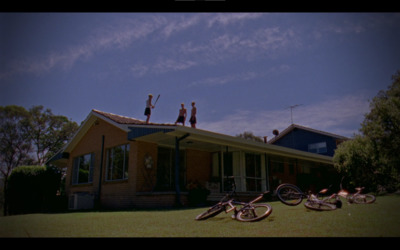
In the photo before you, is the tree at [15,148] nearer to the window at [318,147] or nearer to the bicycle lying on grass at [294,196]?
the bicycle lying on grass at [294,196]

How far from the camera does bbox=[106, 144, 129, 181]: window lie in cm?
1119

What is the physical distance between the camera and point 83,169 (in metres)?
14.1

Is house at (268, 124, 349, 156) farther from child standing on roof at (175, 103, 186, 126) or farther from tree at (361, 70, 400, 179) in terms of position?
child standing on roof at (175, 103, 186, 126)

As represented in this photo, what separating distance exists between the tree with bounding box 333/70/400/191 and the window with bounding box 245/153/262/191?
400 cm

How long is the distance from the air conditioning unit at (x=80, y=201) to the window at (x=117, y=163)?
1.01m

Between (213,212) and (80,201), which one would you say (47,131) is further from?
(213,212)

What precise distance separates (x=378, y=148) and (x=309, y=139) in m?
16.4

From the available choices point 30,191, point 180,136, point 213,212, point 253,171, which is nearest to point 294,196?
point 213,212

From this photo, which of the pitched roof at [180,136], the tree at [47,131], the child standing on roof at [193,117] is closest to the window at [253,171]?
the pitched roof at [180,136]

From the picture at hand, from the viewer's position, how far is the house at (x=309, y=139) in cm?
2422
